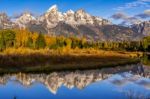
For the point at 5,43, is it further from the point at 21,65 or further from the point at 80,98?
the point at 80,98

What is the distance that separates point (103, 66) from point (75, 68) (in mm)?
11541

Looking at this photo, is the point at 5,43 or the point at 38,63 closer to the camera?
the point at 38,63

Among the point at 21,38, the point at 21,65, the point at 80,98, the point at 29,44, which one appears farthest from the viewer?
the point at 21,38

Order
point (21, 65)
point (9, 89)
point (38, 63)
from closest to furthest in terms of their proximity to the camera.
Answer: point (9, 89) → point (21, 65) → point (38, 63)

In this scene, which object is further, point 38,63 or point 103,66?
point 103,66

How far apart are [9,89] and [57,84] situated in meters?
8.41

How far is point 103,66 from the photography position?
82188 mm

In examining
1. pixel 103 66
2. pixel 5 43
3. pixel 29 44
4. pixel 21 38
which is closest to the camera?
pixel 103 66

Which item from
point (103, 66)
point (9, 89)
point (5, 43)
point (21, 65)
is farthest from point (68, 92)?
Answer: point (5, 43)

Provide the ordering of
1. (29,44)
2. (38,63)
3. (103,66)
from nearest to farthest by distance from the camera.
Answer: (38,63)
(103,66)
(29,44)

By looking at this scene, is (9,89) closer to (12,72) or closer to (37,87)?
(37,87)

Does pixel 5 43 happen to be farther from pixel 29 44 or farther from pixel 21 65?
pixel 21 65

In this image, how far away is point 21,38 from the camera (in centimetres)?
18888

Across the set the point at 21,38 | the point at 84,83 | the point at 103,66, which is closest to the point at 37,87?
the point at 84,83
